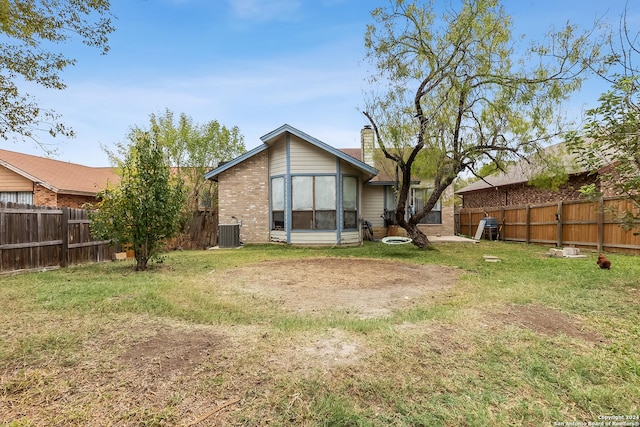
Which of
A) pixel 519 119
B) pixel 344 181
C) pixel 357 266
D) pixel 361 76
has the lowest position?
pixel 357 266

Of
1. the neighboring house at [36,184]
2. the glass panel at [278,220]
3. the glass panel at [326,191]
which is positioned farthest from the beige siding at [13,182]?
the glass panel at [326,191]

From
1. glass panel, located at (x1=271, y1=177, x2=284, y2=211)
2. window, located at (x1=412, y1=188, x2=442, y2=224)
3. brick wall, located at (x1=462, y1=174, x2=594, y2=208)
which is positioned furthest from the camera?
window, located at (x1=412, y1=188, x2=442, y2=224)

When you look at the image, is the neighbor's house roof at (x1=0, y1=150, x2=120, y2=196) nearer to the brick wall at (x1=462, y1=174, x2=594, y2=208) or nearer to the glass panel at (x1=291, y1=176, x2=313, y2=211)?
the glass panel at (x1=291, y1=176, x2=313, y2=211)

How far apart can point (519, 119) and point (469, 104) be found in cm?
168

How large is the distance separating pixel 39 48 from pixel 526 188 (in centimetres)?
2269

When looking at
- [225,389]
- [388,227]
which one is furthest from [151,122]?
[225,389]

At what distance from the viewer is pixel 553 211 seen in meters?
14.0

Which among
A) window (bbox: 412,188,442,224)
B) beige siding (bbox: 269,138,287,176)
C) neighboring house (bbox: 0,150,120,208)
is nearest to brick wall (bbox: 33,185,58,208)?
neighboring house (bbox: 0,150,120,208)

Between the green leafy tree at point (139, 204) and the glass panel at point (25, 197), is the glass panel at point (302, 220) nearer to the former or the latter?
the green leafy tree at point (139, 204)

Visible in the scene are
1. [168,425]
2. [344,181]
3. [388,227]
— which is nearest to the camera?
[168,425]

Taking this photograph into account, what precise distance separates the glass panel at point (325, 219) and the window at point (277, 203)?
1612 mm

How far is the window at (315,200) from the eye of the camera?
1368 cm

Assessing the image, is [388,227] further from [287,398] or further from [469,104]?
[287,398]

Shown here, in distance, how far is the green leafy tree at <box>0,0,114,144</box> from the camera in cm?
742
